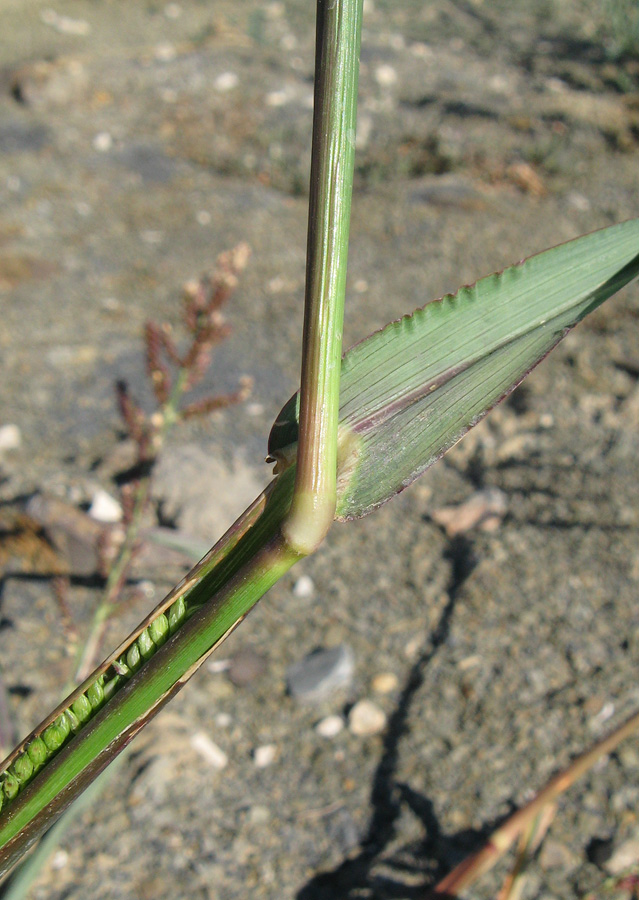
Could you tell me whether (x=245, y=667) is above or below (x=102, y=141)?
below

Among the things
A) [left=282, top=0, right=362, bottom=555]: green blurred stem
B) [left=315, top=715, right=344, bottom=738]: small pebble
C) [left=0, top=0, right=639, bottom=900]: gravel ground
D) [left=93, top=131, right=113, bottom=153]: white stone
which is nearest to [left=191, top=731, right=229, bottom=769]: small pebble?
[left=0, top=0, right=639, bottom=900]: gravel ground

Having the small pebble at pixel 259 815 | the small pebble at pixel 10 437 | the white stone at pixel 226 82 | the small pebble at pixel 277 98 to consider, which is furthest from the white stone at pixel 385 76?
the small pebble at pixel 259 815

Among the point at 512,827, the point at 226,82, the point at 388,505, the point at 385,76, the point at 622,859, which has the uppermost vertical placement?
the point at 226,82

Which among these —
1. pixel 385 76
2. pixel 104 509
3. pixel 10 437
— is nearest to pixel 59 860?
pixel 104 509

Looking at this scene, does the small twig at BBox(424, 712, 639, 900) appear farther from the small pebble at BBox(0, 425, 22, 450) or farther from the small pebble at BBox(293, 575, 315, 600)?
the small pebble at BBox(0, 425, 22, 450)

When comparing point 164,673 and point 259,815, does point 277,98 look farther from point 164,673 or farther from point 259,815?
point 164,673

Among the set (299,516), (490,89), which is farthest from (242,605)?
(490,89)

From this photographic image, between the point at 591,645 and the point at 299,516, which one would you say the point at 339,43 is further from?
the point at 591,645

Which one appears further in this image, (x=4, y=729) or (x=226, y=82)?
(x=226, y=82)
